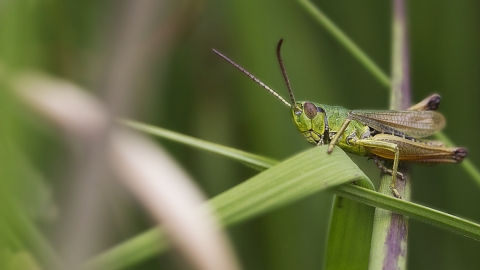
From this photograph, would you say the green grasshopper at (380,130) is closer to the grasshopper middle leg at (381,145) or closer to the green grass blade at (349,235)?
the grasshopper middle leg at (381,145)

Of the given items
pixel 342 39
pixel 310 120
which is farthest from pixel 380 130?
pixel 342 39

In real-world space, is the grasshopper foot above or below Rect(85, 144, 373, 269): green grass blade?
above

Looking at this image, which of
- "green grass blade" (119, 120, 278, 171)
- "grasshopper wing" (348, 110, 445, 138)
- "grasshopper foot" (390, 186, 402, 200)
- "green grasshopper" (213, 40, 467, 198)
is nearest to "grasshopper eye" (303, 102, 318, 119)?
"green grasshopper" (213, 40, 467, 198)

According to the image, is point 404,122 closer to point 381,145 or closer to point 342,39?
point 381,145

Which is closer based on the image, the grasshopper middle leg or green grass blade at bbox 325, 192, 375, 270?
green grass blade at bbox 325, 192, 375, 270

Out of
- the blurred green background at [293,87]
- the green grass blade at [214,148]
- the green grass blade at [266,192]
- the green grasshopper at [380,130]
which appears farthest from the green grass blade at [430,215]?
the blurred green background at [293,87]

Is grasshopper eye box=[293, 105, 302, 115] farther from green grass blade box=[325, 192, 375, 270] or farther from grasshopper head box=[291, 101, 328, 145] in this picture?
green grass blade box=[325, 192, 375, 270]
